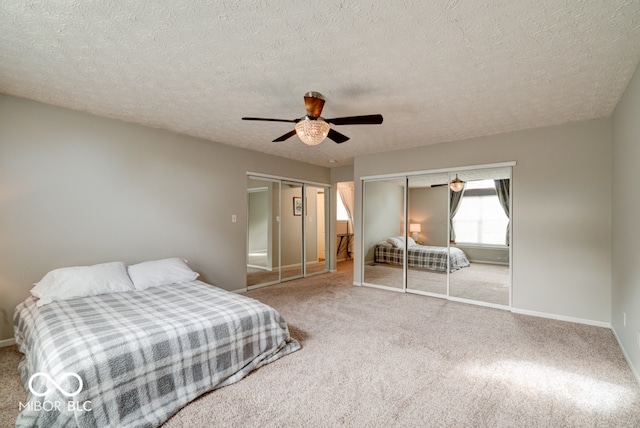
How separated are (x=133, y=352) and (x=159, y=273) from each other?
177cm

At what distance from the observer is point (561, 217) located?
143 inches

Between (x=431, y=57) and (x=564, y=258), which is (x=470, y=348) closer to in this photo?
→ (x=564, y=258)

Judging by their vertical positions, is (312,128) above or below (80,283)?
above

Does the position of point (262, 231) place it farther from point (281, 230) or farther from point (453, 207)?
point (453, 207)

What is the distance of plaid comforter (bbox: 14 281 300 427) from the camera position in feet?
5.41

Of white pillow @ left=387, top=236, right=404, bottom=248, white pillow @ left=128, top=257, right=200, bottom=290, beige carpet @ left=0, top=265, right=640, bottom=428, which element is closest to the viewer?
beige carpet @ left=0, top=265, right=640, bottom=428

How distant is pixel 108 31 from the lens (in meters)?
1.89

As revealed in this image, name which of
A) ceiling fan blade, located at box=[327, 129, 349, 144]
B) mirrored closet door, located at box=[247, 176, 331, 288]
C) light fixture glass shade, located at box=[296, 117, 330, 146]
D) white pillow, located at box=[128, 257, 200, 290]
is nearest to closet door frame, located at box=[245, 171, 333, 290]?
mirrored closet door, located at box=[247, 176, 331, 288]

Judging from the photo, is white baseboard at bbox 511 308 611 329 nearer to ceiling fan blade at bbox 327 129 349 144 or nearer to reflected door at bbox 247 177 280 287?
ceiling fan blade at bbox 327 129 349 144

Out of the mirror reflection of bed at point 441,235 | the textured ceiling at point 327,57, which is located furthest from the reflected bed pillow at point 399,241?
the textured ceiling at point 327,57

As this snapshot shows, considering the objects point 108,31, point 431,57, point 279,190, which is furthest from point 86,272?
point 431,57

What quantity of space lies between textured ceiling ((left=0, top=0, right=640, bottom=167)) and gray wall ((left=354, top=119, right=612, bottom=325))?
40 cm

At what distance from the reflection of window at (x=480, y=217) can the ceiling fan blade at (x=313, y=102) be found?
9.84 ft

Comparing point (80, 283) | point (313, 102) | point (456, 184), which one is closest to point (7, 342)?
point (80, 283)
